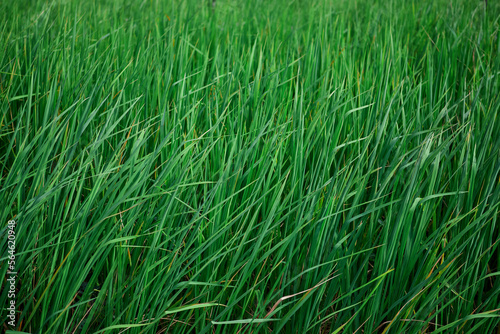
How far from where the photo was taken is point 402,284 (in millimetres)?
909

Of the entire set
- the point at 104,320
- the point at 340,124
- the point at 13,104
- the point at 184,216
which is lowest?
the point at 104,320

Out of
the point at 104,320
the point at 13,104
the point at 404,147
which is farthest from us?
the point at 13,104

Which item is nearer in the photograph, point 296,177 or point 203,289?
point 203,289

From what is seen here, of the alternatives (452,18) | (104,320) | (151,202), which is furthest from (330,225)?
(452,18)

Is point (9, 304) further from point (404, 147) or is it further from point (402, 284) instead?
point (404, 147)

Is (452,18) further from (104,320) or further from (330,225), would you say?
(104,320)

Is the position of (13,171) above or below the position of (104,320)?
above

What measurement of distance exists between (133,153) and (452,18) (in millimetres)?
2304

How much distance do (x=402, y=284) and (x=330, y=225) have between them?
8.6 inches

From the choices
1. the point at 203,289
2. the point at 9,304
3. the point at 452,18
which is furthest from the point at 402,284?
the point at 452,18

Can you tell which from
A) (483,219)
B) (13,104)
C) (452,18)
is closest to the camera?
(483,219)

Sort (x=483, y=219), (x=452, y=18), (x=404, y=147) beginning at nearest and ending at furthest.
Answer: (x=483, y=219)
(x=404, y=147)
(x=452, y=18)

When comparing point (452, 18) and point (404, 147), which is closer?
point (404, 147)

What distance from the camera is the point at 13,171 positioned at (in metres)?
0.97
